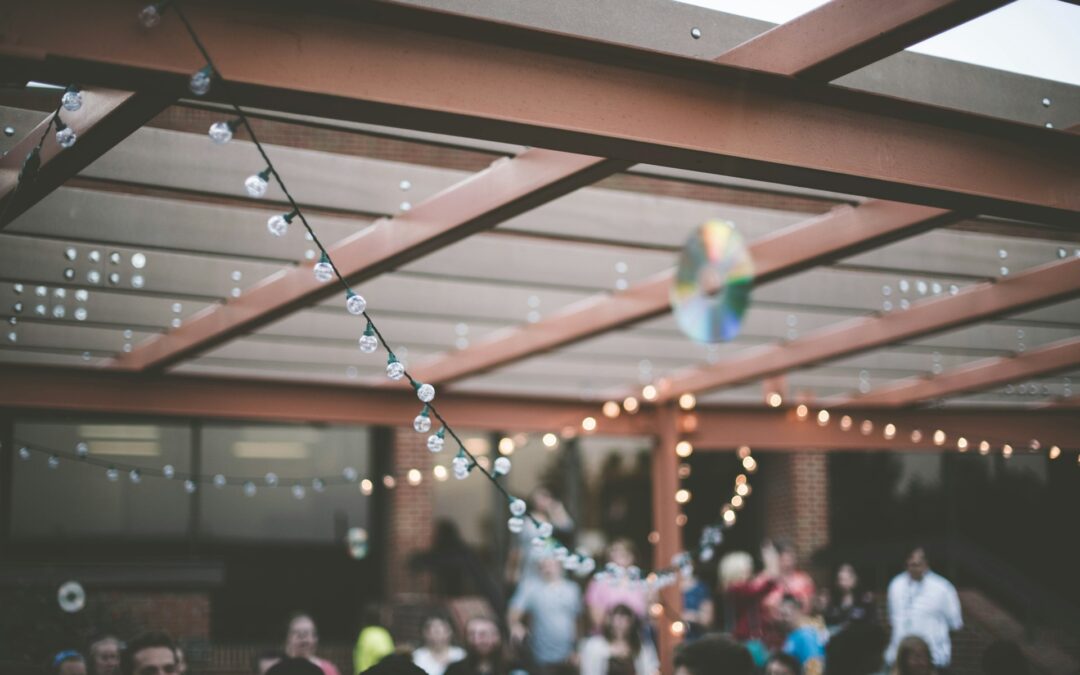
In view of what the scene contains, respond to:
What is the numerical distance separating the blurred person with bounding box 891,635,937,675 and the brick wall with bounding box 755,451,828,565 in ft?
24.8

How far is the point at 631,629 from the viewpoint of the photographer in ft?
26.8

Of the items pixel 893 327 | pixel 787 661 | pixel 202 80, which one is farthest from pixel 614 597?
pixel 202 80

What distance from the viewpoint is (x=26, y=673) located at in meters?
4.50

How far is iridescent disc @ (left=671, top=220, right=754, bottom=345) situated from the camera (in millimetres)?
5824

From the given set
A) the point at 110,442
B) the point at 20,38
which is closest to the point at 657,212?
the point at 20,38

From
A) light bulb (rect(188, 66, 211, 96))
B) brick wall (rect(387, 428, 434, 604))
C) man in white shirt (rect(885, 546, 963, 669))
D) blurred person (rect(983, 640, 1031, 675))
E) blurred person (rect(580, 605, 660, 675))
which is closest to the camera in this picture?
light bulb (rect(188, 66, 211, 96))

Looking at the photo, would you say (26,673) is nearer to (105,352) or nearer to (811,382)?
(105,352)

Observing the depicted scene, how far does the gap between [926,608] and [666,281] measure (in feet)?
10.9

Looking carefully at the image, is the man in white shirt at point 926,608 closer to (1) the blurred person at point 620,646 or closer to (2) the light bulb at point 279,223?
(1) the blurred person at point 620,646

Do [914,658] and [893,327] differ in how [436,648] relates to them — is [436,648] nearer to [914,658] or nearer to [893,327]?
[914,658]

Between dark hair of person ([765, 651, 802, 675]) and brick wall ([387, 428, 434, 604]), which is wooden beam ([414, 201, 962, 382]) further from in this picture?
brick wall ([387, 428, 434, 604])

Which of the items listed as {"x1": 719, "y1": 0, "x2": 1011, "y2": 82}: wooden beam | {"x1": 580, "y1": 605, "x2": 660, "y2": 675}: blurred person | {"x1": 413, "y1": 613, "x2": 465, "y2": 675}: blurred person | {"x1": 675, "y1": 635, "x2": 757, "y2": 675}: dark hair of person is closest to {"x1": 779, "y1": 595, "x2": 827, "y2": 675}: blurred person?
{"x1": 580, "y1": 605, "x2": 660, "y2": 675}: blurred person

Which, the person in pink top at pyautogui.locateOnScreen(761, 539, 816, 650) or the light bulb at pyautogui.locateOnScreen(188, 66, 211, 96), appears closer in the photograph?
the light bulb at pyautogui.locateOnScreen(188, 66, 211, 96)

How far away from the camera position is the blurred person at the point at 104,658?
18.7 ft
